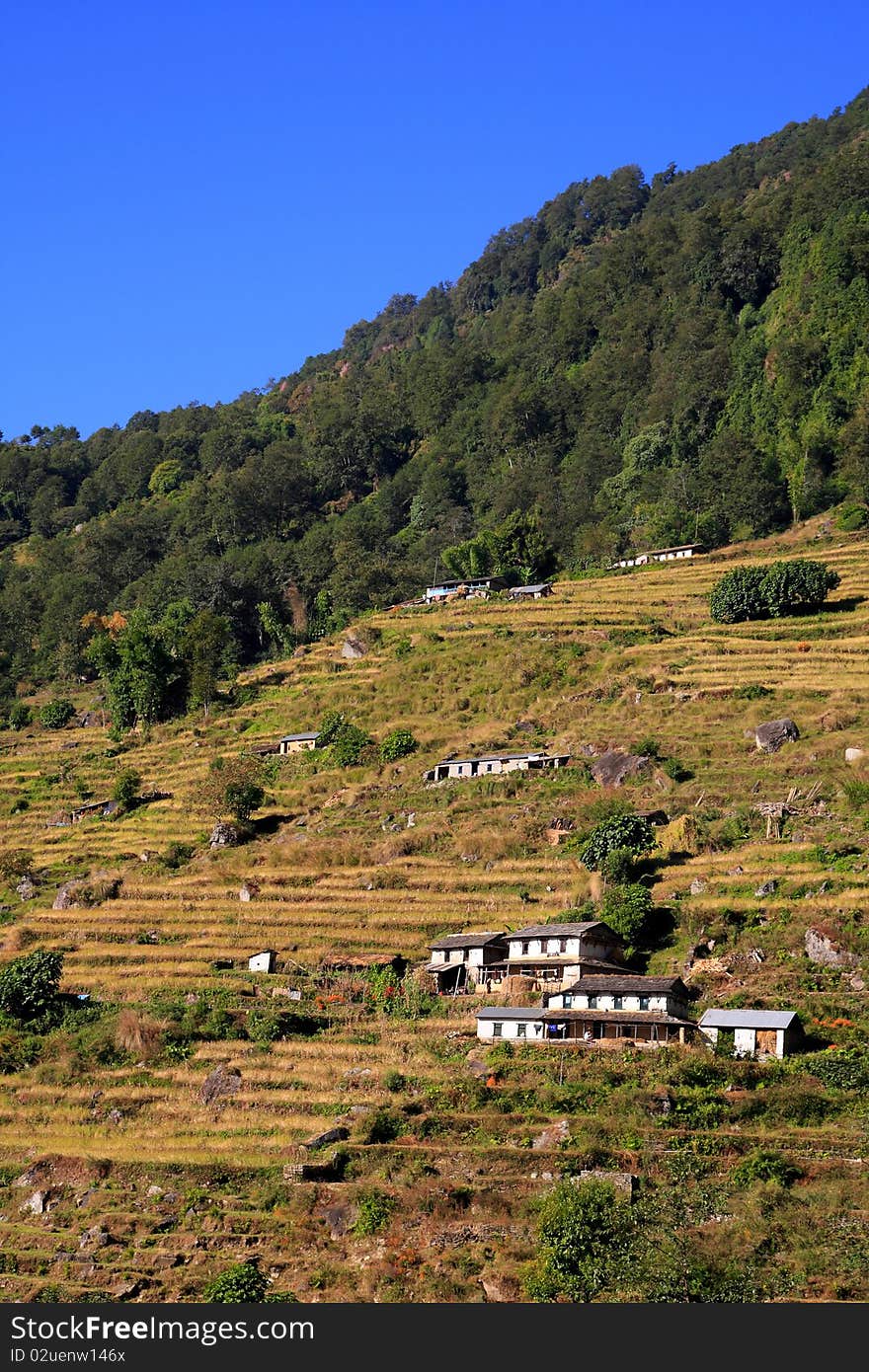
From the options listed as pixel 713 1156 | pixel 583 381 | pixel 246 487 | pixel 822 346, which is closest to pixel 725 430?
pixel 822 346

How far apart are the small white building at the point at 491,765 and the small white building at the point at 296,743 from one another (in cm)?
913

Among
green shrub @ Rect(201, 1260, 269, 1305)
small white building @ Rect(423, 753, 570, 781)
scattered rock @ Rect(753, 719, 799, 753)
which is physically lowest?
green shrub @ Rect(201, 1260, 269, 1305)

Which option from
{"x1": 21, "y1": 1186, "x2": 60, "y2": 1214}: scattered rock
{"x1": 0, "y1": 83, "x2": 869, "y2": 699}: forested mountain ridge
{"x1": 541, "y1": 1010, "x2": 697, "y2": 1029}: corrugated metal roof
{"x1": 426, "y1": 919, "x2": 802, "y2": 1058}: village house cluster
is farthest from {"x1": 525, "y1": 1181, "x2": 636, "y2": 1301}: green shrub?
{"x1": 0, "y1": 83, "x2": 869, "y2": 699}: forested mountain ridge

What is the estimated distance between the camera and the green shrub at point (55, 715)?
9312 centimetres

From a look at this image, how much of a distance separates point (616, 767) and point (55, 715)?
42287mm

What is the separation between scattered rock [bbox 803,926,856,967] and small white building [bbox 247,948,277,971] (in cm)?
1781

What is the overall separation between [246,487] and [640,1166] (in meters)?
89.4

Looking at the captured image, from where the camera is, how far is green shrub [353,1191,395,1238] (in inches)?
1492

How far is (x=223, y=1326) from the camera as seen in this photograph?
3006 cm

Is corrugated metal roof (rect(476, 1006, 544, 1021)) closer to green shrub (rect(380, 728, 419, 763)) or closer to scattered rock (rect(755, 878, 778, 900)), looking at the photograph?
scattered rock (rect(755, 878, 778, 900))

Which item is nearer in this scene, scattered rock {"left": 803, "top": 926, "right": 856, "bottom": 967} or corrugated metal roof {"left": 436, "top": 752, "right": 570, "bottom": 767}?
scattered rock {"left": 803, "top": 926, "right": 856, "bottom": 967}

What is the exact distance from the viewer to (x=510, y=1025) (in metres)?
46.5

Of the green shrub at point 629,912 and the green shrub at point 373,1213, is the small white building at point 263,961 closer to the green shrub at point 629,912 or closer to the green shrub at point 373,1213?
the green shrub at point 629,912

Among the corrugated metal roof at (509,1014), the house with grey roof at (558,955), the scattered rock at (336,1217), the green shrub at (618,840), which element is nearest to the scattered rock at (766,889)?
the house with grey roof at (558,955)
